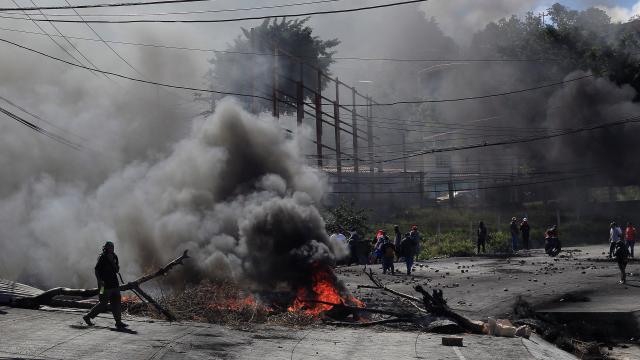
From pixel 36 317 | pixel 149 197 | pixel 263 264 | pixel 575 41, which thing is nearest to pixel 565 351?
pixel 263 264

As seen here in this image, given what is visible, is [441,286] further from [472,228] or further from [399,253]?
[472,228]

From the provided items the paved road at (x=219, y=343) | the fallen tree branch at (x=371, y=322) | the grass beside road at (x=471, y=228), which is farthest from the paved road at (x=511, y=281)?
the grass beside road at (x=471, y=228)

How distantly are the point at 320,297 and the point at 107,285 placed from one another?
4757 mm

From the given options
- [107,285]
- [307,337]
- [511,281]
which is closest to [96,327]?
[107,285]

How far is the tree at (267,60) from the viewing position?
38.1 m

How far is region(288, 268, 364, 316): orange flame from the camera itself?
48.6ft

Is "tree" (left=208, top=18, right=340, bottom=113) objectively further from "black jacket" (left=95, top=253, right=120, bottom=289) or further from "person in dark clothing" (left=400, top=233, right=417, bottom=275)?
"black jacket" (left=95, top=253, right=120, bottom=289)

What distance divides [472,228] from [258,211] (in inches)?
993

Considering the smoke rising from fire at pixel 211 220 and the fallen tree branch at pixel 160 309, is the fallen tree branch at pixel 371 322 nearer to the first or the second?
the smoke rising from fire at pixel 211 220

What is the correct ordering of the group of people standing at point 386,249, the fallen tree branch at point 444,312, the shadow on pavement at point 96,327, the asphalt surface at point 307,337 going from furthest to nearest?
the group of people standing at point 386,249, the fallen tree branch at point 444,312, the shadow on pavement at point 96,327, the asphalt surface at point 307,337

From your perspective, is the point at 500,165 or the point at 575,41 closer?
the point at 575,41

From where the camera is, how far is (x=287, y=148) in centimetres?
2141

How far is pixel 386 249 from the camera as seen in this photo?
2305 cm

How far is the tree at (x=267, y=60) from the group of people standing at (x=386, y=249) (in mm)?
8439
